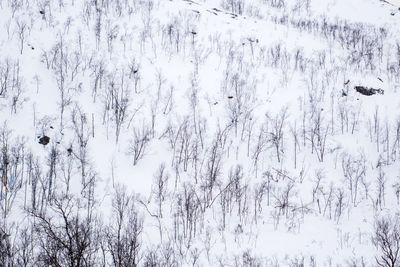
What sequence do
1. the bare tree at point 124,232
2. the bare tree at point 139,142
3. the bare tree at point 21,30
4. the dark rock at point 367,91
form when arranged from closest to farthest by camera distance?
the bare tree at point 124,232
the bare tree at point 139,142
the bare tree at point 21,30
the dark rock at point 367,91

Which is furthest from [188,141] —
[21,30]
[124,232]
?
[21,30]

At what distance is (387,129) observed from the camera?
74.7 ft

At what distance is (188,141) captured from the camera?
22547mm

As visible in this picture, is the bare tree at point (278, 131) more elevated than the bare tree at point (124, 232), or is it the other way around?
the bare tree at point (278, 131)

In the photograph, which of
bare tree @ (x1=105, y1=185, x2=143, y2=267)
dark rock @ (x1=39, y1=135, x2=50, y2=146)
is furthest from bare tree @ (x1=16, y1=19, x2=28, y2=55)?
bare tree @ (x1=105, y1=185, x2=143, y2=267)

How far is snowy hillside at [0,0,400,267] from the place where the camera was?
50.7 feet

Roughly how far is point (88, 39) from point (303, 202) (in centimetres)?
2472

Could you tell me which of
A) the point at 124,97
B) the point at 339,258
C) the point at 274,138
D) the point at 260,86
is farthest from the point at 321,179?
the point at 124,97

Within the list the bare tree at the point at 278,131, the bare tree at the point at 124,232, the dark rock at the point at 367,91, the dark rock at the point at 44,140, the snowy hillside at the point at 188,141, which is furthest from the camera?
the dark rock at the point at 367,91

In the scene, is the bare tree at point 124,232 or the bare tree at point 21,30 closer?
the bare tree at point 124,232

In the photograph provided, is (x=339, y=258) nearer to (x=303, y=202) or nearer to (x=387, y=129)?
(x=303, y=202)

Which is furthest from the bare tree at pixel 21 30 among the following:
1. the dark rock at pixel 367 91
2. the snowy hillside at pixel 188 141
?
the dark rock at pixel 367 91

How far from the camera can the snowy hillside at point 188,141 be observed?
1546 centimetres

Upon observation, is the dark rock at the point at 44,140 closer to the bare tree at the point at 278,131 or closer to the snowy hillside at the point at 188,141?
the snowy hillside at the point at 188,141
